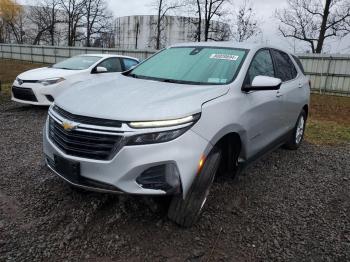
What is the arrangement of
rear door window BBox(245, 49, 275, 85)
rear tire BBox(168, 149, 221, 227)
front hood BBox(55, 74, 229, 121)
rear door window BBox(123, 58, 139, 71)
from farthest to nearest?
rear door window BBox(123, 58, 139, 71) < rear door window BBox(245, 49, 275, 85) < rear tire BBox(168, 149, 221, 227) < front hood BBox(55, 74, 229, 121)

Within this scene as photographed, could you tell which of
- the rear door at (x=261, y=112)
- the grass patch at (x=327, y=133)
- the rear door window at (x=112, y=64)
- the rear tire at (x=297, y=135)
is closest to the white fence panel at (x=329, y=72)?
the grass patch at (x=327, y=133)

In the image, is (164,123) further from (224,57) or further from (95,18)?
(95,18)

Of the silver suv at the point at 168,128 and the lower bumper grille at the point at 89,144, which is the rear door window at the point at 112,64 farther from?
the lower bumper grille at the point at 89,144

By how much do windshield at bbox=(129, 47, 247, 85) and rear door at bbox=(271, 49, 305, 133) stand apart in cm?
91

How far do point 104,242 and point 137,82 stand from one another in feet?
5.38

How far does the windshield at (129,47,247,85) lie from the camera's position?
11.3 feet

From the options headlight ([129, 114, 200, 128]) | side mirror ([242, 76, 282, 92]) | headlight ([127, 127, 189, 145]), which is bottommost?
headlight ([127, 127, 189, 145])

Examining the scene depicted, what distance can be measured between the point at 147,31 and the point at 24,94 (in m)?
43.2

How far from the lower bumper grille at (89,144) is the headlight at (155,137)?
0.11 m

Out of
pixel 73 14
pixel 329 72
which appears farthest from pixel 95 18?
pixel 329 72

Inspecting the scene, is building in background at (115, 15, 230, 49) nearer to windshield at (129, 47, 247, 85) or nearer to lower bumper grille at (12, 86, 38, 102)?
lower bumper grille at (12, 86, 38, 102)

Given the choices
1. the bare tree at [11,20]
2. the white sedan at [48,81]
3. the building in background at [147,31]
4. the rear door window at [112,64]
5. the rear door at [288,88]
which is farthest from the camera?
the bare tree at [11,20]

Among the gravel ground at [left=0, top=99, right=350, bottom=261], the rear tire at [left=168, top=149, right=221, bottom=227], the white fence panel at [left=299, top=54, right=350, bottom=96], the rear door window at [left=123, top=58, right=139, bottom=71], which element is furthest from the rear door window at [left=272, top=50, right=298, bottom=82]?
the white fence panel at [left=299, top=54, right=350, bottom=96]

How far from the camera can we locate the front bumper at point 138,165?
246 cm
